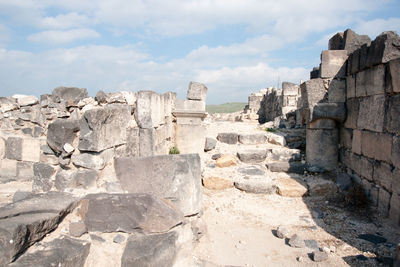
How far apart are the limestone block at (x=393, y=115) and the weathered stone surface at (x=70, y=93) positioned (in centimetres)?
429

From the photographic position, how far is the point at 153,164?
10.9 ft

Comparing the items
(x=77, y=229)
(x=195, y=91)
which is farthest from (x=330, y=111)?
(x=77, y=229)

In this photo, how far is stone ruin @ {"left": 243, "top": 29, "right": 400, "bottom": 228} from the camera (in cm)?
414

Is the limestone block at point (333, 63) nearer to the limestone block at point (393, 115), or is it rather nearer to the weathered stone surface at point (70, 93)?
the limestone block at point (393, 115)

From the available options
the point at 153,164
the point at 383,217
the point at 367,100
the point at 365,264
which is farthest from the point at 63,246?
the point at 367,100

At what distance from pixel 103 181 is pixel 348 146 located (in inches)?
188

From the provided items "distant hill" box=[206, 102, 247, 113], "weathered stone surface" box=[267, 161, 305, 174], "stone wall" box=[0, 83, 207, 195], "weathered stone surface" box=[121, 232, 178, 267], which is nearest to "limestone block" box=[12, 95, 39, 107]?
"stone wall" box=[0, 83, 207, 195]

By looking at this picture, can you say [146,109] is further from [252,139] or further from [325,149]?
[325,149]

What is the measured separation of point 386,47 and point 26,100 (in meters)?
5.31

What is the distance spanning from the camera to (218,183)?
5.48 metres

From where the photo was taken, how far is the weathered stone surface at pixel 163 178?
10.6 feet

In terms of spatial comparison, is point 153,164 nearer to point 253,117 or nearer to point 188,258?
point 188,258

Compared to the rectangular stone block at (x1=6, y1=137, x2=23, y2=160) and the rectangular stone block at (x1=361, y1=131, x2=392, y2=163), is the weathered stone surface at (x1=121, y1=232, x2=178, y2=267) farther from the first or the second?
the rectangular stone block at (x1=361, y1=131, x2=392, y2=163)

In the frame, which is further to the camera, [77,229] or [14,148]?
[14,148]
